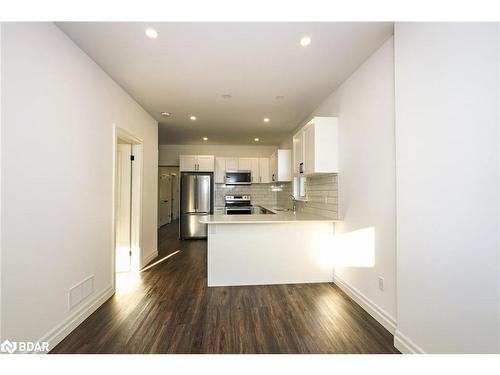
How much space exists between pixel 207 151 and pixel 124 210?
11.1 feet

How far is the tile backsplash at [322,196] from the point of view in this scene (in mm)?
3032

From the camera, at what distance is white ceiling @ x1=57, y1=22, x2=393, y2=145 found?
1.79 metres

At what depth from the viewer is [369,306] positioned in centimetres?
220

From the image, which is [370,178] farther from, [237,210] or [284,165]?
[237,210]

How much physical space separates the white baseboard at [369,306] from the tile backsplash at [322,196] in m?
0.87

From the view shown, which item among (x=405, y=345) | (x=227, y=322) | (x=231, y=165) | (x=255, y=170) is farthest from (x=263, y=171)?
(x=405, y=345)

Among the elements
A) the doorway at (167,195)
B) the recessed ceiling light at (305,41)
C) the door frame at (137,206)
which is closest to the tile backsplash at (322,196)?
the recessed ceiling light at (305,41)

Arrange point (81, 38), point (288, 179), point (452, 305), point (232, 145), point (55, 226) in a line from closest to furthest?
1. point (452, 305)
2. point (55, 226)
3. point (81, 38)
4. point (288, 179)
5. point (232, 145)

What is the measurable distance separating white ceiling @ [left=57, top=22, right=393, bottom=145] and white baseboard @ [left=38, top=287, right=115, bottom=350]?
2435mm
